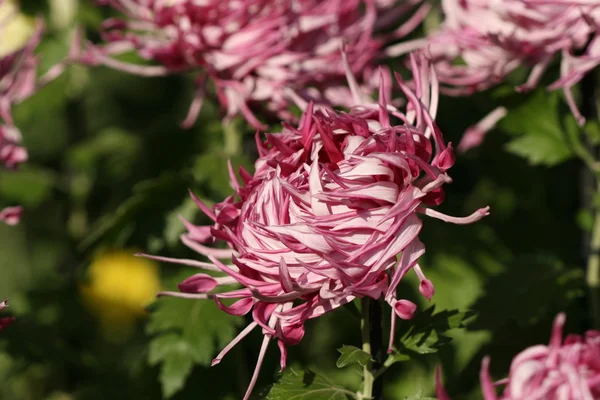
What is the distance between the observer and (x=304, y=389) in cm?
85

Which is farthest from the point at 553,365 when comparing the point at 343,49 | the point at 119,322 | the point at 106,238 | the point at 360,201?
the point at 119,322

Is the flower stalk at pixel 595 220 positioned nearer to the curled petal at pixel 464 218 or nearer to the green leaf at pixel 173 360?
the curled petal at pixel 464 218

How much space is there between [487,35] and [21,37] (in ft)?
3.14

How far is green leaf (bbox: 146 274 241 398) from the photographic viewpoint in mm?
1116

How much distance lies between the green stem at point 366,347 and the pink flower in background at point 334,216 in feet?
0.12

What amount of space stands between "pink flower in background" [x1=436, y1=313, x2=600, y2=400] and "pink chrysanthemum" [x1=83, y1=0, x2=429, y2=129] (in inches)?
23.6

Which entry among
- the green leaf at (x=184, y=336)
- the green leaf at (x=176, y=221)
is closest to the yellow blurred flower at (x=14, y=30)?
the green leaf at (x=176, y=221)

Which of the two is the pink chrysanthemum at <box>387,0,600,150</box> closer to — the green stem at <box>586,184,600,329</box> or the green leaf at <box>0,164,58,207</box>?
the green stem at <box>586,184,600,329</box>

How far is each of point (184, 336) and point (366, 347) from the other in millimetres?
371

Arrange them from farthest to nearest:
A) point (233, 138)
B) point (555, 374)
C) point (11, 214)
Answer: point (233, 138) → point (11, 214) → point (555, 374)

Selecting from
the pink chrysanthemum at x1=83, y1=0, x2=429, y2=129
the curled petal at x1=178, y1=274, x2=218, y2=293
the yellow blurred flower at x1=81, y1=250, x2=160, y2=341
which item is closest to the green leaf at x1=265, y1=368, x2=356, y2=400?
the curled petal at x1=178, y1=274, x2=218, y2=293

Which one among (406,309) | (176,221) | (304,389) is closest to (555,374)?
(406,309)

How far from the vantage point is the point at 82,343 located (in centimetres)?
176

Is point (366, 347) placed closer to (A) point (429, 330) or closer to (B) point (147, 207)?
(A) point (429, 330)
